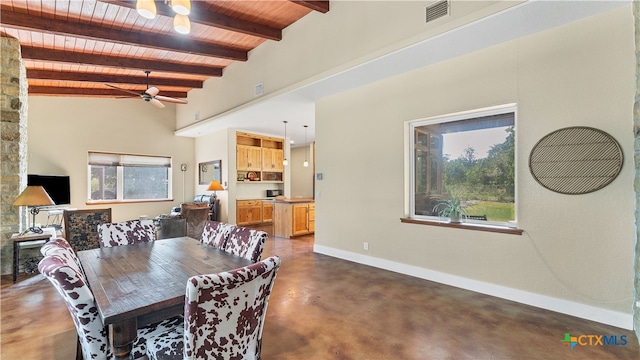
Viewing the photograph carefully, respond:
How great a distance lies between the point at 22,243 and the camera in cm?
395

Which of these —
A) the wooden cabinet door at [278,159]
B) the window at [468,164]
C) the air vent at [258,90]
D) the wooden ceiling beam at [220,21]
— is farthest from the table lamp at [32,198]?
the wooden cabinet door at [278,159]

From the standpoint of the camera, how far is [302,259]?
4.72 metres

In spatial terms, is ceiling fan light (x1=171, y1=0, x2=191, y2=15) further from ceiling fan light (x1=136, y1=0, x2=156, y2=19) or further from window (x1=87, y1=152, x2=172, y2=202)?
window (x1=87, y1=152, x2=172, y2=202)

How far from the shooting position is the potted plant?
3.64 m

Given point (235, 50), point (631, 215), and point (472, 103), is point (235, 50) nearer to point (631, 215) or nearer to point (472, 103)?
point (472, 103)

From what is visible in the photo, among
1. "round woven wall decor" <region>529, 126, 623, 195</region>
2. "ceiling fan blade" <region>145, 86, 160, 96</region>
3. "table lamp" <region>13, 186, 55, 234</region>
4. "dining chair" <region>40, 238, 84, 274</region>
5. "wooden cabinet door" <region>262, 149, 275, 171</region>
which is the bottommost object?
"dining chair" <region>40, 238, 84, 274</region>

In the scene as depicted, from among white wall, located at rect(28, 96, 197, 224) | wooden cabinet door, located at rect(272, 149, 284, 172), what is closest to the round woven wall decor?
wooden cabinet door, located at rect(272, 149, 284, 172)

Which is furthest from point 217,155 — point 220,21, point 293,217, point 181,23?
point 181,23

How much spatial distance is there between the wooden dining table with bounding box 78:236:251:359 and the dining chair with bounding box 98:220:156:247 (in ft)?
1.22

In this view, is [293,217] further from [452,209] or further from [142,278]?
[142,278]

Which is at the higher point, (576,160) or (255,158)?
(255,158)

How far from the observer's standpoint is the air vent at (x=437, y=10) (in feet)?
9.55

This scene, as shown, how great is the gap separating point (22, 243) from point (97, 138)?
442 centimetres

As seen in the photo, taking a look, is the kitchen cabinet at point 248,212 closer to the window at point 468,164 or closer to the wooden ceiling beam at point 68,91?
the wooden ceiling beam at point 68,91
